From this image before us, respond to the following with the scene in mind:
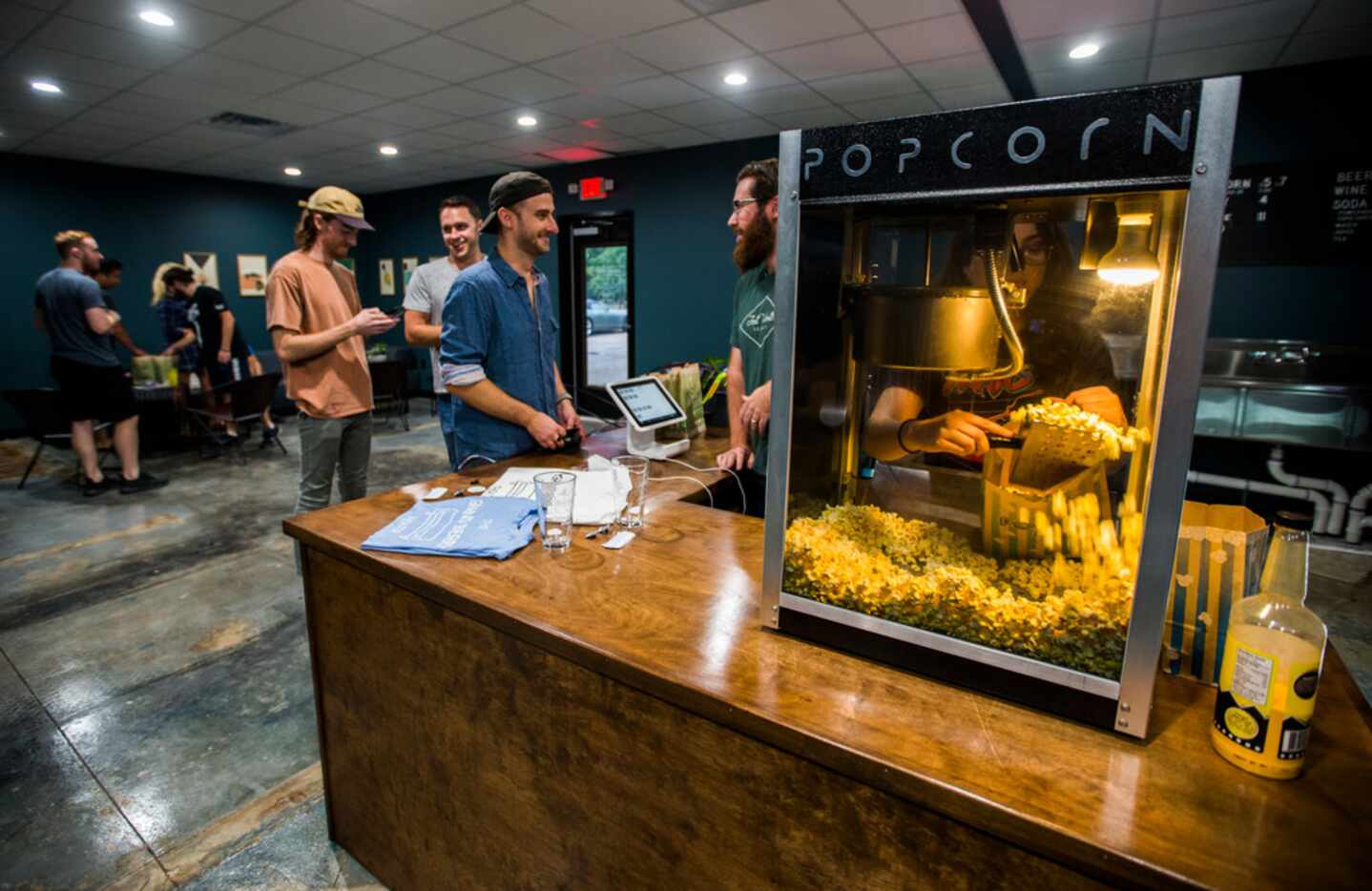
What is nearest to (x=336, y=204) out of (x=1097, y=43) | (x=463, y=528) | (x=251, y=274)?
(x=463, y=528)

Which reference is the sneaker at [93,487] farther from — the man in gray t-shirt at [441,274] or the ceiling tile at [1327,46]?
the ceiling tile at [1327,46]

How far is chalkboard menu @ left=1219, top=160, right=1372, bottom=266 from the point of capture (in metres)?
4.16

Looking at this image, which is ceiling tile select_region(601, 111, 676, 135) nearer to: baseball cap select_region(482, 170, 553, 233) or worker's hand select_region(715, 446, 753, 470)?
baseball cap select_region(482, 170, 553, 233)

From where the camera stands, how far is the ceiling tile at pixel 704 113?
523 centimetres

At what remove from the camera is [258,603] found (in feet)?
10.6

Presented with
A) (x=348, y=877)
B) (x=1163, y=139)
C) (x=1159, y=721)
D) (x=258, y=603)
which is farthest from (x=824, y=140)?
(x=258, y=603)

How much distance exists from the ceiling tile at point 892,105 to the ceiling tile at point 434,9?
280 centimetres

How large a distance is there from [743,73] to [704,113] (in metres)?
1.07

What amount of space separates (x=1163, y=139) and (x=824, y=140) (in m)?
0.39

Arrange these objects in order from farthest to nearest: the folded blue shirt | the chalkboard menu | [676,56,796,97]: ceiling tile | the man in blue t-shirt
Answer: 1. the man in blue t-shirt
2. [676,56,796,97]: ceiling tile
3. the chalkboard menu
4. the folded blue shirt

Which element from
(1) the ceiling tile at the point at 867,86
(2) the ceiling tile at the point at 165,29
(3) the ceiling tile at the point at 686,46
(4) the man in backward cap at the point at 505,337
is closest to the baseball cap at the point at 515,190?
(4) the man in backward cap at the point at 505,337

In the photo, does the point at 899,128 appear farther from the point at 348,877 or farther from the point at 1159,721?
the point at 348,877

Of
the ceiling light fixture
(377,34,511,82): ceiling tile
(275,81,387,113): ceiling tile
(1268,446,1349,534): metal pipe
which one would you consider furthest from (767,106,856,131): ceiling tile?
(1268,446,1349,534): metal pipe

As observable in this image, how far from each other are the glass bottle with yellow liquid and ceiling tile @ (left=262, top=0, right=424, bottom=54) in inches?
172
